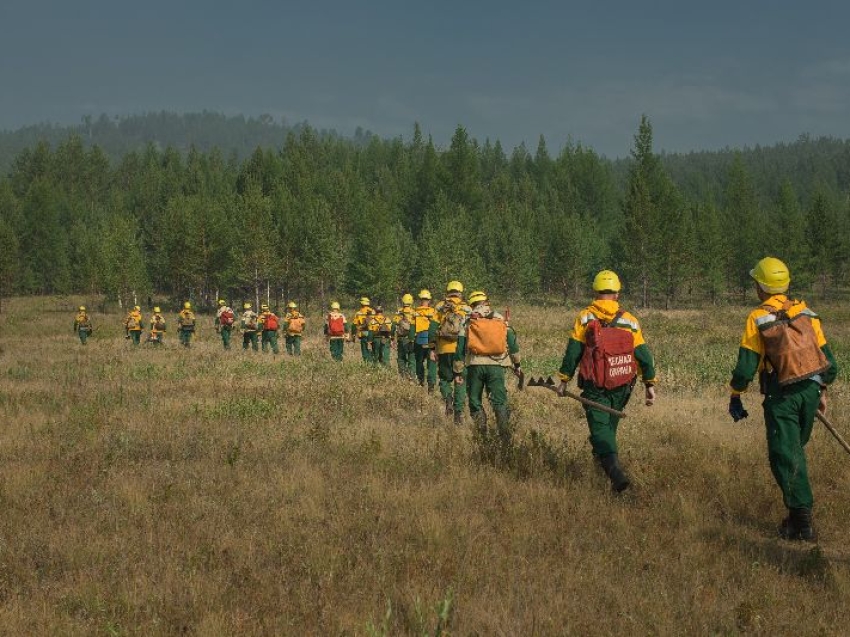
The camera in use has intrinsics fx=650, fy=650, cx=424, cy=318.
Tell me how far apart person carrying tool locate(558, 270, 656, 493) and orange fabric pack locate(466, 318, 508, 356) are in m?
2.47

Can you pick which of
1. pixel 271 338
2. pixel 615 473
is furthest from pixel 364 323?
pixel 615 473

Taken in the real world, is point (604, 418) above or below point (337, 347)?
above

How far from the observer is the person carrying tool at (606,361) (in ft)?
20.5

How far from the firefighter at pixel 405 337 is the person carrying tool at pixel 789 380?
37.0 feet

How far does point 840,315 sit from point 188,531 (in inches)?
1978

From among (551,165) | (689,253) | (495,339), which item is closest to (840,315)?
(689,253)

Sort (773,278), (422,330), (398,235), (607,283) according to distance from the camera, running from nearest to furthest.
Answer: (773,278) → (607,283) → (422,330) → (398,235)

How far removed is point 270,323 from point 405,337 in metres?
8.86

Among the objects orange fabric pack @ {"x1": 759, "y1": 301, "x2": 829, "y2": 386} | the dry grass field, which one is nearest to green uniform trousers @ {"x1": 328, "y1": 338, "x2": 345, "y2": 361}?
the dry grass field

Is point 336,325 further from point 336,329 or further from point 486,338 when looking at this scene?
point 486,338

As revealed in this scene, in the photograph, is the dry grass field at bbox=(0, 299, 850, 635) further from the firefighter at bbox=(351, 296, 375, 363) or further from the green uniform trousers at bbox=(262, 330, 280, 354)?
the green uniform trousers at bbox=(262, 330, 280, 354)

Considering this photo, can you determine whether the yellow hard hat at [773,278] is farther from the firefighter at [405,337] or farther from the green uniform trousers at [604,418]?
the firefighter at [405,337]

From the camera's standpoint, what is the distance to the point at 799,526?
5242 mm

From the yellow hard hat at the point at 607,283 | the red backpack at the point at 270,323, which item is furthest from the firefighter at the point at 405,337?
the yellow hard hat at the point at 607,283
